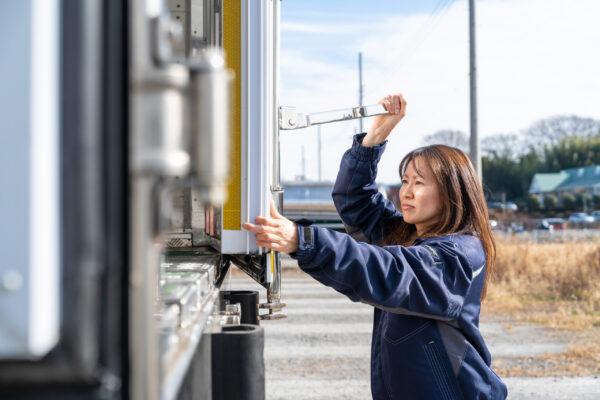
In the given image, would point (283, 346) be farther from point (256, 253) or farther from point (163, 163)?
point (163, 163)

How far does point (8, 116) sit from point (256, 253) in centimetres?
162

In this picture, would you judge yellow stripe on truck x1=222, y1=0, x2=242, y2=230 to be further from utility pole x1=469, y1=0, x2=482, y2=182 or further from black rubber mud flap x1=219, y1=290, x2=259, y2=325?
utility pole x1=469, y1=0, x2=482, y2=182

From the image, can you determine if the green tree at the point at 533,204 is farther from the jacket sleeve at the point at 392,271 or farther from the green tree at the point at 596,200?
the jacket sleeve at the point at 392,271

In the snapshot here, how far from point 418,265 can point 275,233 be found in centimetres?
54

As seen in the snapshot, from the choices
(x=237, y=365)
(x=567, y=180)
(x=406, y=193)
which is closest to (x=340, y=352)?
(x=406, y=193)

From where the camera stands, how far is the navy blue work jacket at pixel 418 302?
2.46m

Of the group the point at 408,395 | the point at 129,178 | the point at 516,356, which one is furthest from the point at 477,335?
the point at 516,356

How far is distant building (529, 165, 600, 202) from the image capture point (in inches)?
2517

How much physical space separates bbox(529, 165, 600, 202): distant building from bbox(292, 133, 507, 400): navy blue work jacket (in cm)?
Answer: 6391

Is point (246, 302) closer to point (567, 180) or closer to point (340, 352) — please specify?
point (340, 352)

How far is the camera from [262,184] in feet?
8.35

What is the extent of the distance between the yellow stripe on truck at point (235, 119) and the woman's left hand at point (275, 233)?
0.17m

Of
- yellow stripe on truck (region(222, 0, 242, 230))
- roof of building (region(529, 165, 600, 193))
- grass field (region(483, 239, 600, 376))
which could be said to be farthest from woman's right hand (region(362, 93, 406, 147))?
roof of building (region(529, 165, 600, 193))

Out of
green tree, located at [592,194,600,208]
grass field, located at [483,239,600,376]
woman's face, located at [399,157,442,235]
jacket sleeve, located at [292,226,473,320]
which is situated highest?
woman's face, located at [399,157,442,235]
